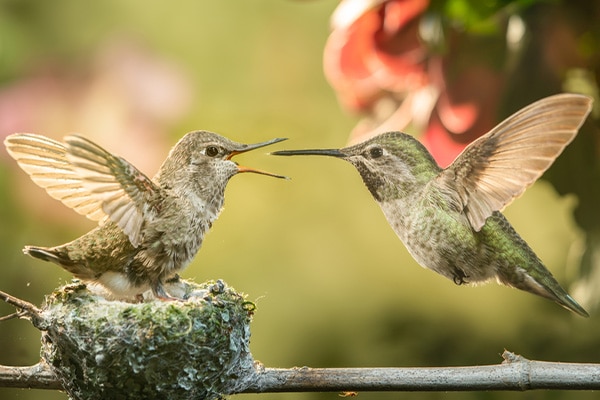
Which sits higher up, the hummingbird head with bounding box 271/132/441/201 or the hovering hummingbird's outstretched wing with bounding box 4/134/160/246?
the hummingbird head with bounding box 271/132/441/201

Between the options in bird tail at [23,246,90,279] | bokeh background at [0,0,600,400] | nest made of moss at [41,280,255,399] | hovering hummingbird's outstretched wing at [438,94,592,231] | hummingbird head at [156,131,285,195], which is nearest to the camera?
hovering hummingbird's outstretched wing at [438,94,592,231]

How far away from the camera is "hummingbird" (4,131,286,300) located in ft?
2.81

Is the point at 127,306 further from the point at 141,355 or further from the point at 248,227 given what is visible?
the point at 248,227

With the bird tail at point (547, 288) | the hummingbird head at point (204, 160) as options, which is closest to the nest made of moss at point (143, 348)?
the hummingbird head at point (204, 160)

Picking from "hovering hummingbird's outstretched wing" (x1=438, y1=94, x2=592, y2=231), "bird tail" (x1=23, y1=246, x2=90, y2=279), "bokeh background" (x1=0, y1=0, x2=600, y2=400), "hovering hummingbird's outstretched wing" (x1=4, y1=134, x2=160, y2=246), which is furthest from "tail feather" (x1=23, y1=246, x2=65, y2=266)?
"hovering hummingbird's outstretched wing" (x1=438, y1=94, x2=592, y2=231)

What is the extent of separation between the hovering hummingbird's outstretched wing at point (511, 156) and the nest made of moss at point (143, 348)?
17.9 inches

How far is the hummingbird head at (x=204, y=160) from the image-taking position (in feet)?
3.10

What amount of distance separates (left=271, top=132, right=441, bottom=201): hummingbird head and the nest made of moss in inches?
16.6

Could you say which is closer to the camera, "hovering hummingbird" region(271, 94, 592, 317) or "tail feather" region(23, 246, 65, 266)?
"hovering hummingbird" region(271, 94, 592, 317)

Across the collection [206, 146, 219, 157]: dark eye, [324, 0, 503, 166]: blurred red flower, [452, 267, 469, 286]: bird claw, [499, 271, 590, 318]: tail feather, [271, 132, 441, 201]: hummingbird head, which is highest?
[324, 0, 503, 166]: blurred red flower

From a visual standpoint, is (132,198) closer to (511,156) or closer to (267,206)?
(511,156)

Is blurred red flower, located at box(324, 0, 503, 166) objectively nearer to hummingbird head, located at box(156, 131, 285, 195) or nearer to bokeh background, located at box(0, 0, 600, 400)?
bokeh background, located at box(0, 0, 600, 400)

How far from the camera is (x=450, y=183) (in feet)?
3.06

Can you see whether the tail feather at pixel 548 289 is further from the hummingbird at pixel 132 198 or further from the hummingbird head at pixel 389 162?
the hummingbird at pixel 132 198
